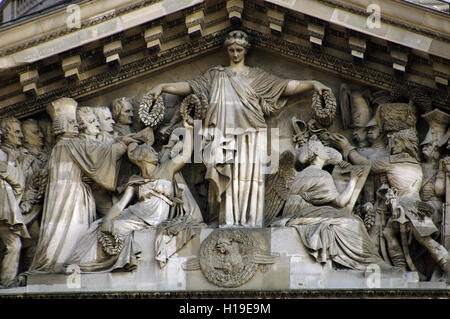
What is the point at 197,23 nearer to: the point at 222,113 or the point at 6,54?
the point at 222,113

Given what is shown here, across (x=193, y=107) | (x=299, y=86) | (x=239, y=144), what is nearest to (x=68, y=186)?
(x=193, y=107)

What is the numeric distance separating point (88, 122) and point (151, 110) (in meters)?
0.86

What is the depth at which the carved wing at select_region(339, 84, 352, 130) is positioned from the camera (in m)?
19.3

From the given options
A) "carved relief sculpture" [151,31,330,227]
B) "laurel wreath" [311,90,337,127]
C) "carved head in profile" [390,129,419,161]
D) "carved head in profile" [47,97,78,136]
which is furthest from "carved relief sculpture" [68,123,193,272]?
"carved head in profile" [390,129,419,161]

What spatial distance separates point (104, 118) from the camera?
19469 millimetres

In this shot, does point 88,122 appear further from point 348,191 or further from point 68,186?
point 348,191

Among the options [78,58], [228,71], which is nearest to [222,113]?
[228,71]

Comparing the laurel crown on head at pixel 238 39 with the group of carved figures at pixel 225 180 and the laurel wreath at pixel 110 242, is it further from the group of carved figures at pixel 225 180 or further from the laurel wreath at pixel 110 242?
the laurel wreath at pixel 110 242

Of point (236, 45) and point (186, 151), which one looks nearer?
point (186, 151)

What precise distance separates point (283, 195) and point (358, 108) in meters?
1.59

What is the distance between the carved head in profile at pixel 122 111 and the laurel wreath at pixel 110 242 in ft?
5.73

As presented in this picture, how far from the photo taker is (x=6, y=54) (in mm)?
19109

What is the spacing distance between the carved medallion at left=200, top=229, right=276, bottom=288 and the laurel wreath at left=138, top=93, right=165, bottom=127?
1.86 metres

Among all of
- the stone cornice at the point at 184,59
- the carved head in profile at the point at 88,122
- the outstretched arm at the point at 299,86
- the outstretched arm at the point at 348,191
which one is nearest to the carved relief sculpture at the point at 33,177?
the stone cornice at the point at 184,59
